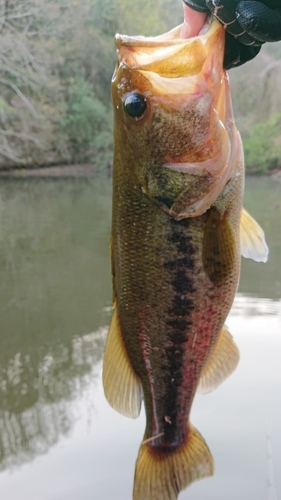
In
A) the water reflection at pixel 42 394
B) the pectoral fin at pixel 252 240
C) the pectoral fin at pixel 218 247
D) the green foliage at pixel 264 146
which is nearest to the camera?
the pectoral fin at pixel 218 247

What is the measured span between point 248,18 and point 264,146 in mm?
25645

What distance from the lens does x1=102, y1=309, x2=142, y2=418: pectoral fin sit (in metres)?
1.66

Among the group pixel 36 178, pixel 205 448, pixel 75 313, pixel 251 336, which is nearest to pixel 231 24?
pixel 205 448

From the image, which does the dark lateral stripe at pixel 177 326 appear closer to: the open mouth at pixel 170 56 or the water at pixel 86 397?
the open mouth at pixel 170 56

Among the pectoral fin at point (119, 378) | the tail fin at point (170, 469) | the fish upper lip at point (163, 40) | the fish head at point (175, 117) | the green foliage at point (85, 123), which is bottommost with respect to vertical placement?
the tail fin at point (170, 469)

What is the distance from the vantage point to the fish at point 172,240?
1.35 metres

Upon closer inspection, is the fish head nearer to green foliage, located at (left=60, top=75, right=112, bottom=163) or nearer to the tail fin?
the tail fin

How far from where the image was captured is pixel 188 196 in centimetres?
139

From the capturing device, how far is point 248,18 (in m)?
1.22

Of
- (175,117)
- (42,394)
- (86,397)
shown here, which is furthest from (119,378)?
(42,394)

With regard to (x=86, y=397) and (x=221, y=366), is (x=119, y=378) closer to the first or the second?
(x=221, y=366)

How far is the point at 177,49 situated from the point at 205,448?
1348 millimetres

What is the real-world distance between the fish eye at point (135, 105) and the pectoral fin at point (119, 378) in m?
0.65

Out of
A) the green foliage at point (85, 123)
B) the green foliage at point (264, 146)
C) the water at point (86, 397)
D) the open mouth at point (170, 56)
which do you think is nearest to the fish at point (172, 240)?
the open mouth at point (170, 56)
